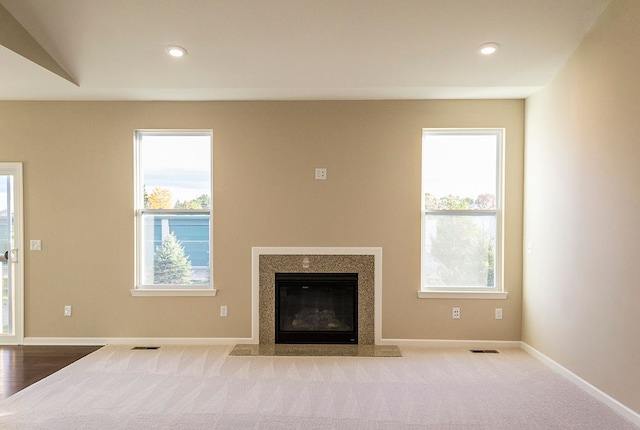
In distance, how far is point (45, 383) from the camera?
3.32 metres

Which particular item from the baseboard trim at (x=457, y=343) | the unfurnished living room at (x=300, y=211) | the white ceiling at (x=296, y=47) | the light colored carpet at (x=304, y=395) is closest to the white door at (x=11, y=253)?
the unfurnished living room at (x=300, y=211)

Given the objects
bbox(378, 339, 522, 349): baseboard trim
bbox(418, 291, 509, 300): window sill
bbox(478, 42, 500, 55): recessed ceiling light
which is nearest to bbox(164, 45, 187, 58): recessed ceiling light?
bbox(478, 42, 500, 55): recessed ceiling light

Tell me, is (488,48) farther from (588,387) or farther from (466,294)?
(588,387)

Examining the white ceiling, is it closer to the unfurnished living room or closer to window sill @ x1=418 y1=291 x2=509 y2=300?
the unfurnished living room

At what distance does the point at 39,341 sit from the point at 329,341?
3186 millimetres

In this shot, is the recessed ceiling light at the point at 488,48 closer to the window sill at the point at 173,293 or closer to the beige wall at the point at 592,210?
the beige wall at the point at 592,210

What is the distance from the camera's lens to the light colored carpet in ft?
8.81

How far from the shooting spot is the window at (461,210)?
4340mm

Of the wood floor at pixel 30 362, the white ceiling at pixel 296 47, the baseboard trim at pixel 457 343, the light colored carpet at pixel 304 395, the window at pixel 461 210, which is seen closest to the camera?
the light colored carpet at pixel 304 395

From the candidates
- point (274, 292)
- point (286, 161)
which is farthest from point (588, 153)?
point (274, 292)

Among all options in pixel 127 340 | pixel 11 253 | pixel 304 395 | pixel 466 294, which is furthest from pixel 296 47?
pixel 11 253

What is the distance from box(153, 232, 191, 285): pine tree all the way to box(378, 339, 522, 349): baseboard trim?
2.34m

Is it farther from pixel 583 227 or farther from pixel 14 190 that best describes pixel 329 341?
pixel 14 190

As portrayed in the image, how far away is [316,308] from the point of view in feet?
14.5
